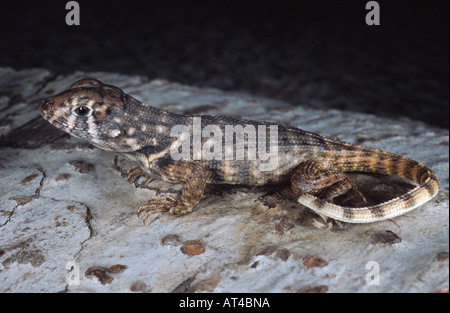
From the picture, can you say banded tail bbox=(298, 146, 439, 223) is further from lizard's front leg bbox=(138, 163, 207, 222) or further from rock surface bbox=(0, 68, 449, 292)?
lizard's front leg bbox=(138, 163, 207, 222)

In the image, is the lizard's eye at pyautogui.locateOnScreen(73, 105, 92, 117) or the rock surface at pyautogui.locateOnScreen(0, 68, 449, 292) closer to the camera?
the rock surface at pyautogui.locateOnScreen(0, 68, 449, 292)

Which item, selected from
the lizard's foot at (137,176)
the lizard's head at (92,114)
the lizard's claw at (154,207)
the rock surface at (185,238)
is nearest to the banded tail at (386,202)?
the rock surface at (185,238)

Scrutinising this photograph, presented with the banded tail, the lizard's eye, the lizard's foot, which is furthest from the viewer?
the lizard's foot

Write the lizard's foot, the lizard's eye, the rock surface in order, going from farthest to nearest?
the lizard's foot, the lizard's eye, the rock surface

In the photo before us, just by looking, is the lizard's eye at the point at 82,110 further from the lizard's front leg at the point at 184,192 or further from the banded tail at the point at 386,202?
the banded tail at the point at 386,202

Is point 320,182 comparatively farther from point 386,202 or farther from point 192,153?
point 192,153

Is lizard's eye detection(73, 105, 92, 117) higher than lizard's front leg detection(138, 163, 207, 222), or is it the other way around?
lizard's eye detection(73, 105, 92, 117)

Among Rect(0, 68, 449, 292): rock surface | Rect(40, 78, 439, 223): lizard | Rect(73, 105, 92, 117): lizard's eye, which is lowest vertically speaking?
Rect(0, 68, 449, 292): rock surface

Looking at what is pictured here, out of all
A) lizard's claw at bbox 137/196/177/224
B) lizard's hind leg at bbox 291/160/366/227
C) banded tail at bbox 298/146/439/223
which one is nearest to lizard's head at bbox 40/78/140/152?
lizard's claw at bbox 137/196/177/224
